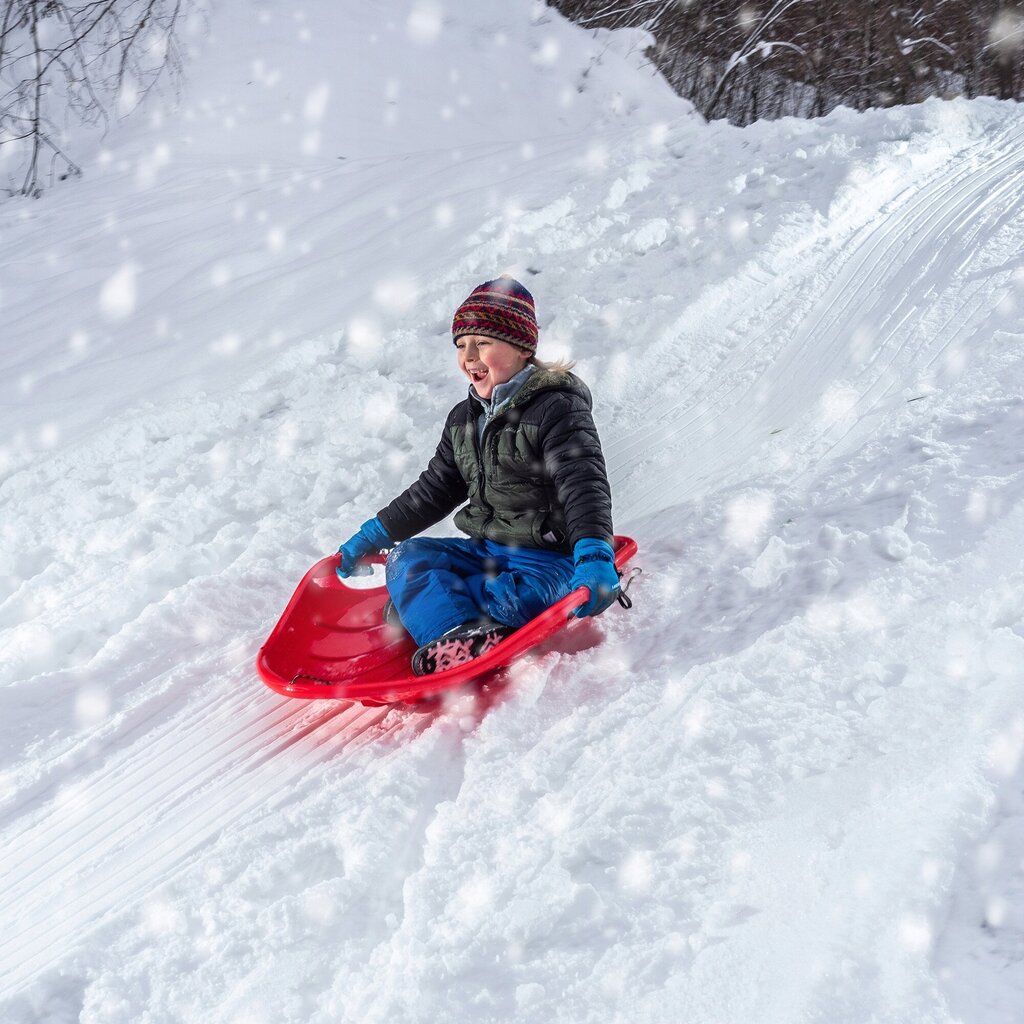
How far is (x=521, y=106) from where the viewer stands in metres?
7.19

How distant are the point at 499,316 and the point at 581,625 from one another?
33.9 inches

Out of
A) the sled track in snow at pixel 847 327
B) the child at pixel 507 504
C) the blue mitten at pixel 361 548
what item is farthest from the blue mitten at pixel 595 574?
the sled track in snow at pixel 847 327

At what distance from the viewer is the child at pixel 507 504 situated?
2344 millimetres

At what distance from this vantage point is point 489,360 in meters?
2.56

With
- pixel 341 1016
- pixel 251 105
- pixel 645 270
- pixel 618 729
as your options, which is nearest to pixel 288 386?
pixel 645 270

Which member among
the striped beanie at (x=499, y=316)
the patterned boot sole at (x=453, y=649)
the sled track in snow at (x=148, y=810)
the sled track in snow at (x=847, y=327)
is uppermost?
the striped beanie at (x=499, y=316)

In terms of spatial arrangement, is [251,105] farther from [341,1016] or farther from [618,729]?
[341,1016]

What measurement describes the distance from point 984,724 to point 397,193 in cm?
509

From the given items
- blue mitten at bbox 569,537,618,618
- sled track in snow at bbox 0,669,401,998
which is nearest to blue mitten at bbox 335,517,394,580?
sled track in snow at bbox 0,669,401,998

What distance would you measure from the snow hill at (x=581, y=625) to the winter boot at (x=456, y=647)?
0.38ft

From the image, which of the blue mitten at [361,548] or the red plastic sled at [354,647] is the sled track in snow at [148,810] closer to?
the red plastic sled at [354,647]

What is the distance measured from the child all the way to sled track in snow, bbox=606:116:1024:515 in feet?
2.38

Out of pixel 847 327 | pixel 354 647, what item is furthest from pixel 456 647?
pixel 847 327

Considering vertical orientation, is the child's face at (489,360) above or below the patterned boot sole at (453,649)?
above
